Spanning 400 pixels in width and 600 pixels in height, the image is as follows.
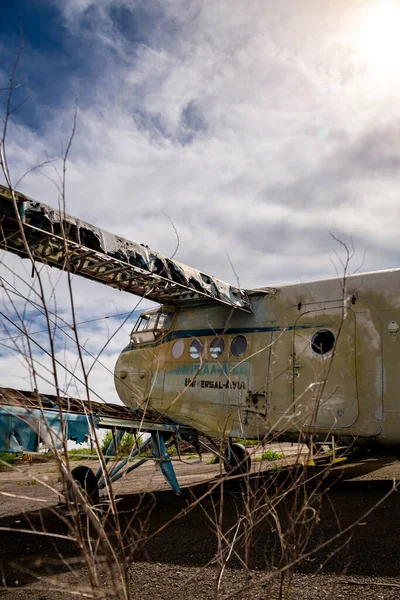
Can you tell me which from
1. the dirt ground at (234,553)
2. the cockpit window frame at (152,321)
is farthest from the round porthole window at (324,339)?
the cockpit window frame at (152,321)

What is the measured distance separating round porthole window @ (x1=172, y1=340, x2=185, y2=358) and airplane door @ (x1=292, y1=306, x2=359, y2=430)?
8.74ft

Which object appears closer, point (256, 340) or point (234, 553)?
point (234, 553)

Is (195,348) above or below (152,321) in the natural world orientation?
→ below

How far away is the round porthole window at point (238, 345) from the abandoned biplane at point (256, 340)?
0.07 ft

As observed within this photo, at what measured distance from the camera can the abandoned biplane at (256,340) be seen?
26.3ft

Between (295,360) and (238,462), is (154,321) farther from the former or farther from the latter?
(238,462)

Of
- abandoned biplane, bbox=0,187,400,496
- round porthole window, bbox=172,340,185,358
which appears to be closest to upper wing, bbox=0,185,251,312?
abandoned biplane, bbox=0,187,400,496

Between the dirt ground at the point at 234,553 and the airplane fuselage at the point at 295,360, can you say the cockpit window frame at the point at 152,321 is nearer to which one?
the airplane fuselage at the point at 295,360

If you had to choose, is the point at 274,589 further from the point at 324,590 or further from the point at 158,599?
the point at 158,599

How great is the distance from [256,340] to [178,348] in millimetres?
1926

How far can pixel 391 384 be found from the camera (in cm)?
816

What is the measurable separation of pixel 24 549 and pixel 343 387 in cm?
559

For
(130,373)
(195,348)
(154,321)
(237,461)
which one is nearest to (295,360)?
(195,348)

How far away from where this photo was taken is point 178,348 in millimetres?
10742
